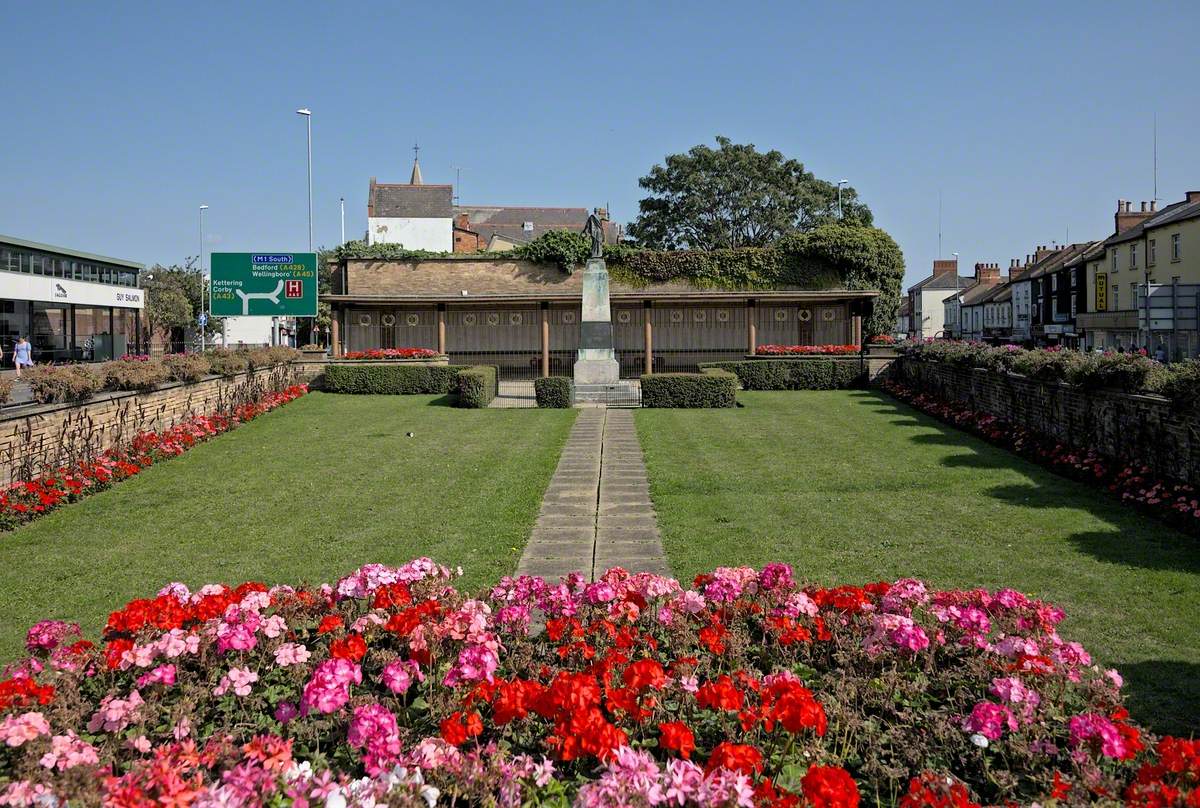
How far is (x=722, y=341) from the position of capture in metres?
32.5

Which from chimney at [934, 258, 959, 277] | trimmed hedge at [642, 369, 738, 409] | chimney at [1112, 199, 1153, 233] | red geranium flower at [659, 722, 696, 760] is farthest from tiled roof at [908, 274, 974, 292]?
red geranium flower at [659, 722, 696, 760]

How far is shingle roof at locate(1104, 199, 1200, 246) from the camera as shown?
122 feet

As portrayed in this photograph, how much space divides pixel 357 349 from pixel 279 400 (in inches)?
420

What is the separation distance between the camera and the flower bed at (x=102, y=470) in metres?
9.30

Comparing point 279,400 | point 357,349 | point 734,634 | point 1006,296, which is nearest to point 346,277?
point 357,349

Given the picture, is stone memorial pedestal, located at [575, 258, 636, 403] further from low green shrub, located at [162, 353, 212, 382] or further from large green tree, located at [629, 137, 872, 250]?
large green tree, located at [629, 137, 872, 250]

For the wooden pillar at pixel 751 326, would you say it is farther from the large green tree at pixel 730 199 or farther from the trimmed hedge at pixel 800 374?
the large green tree at pixel 730 199

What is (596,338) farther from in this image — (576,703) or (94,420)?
(576,703)

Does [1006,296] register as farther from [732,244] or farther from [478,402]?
[478,402]

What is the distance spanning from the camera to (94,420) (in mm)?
12109

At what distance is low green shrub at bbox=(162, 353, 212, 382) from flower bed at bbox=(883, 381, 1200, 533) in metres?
14.2

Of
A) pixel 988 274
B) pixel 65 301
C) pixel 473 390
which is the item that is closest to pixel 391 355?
pixel 473 390

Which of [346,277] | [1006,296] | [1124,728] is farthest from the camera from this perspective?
[1006,296]

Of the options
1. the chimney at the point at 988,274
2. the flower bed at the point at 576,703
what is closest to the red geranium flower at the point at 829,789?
the flower bed at the point at 576,703
